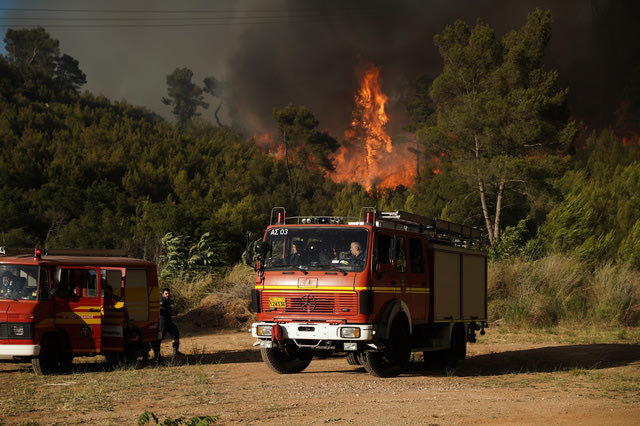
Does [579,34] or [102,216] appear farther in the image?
[579,34]

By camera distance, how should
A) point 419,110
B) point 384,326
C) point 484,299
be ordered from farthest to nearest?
point 419,110 < point 484,299 < point 384,326

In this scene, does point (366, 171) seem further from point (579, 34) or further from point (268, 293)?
point (268, 293)

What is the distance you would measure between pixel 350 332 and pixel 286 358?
2.46 m

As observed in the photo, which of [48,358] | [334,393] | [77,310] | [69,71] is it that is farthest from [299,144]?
[334,393]

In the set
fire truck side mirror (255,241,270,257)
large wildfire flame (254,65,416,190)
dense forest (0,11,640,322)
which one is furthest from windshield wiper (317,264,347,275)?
large wildfire flame (254,65,416,190)

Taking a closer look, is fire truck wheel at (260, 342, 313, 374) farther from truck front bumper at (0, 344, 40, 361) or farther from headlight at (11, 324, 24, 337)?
headlight at (11, 324, 24, 337)

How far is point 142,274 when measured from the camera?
18719 mm

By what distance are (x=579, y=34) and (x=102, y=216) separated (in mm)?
104074

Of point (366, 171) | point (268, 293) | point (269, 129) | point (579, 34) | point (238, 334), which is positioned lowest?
point (238, 334)

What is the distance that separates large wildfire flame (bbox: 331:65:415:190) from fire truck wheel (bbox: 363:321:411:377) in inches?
3929

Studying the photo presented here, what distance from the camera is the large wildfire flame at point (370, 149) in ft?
393

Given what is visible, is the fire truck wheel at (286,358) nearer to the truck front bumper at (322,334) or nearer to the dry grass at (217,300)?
the truck front bumper at (322,334)

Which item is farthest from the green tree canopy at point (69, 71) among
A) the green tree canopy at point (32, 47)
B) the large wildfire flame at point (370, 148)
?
the large wildfire flame at point (370, 148)

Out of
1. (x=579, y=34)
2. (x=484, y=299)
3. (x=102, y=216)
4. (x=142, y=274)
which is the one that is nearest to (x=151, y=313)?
(x=142, y=274)
